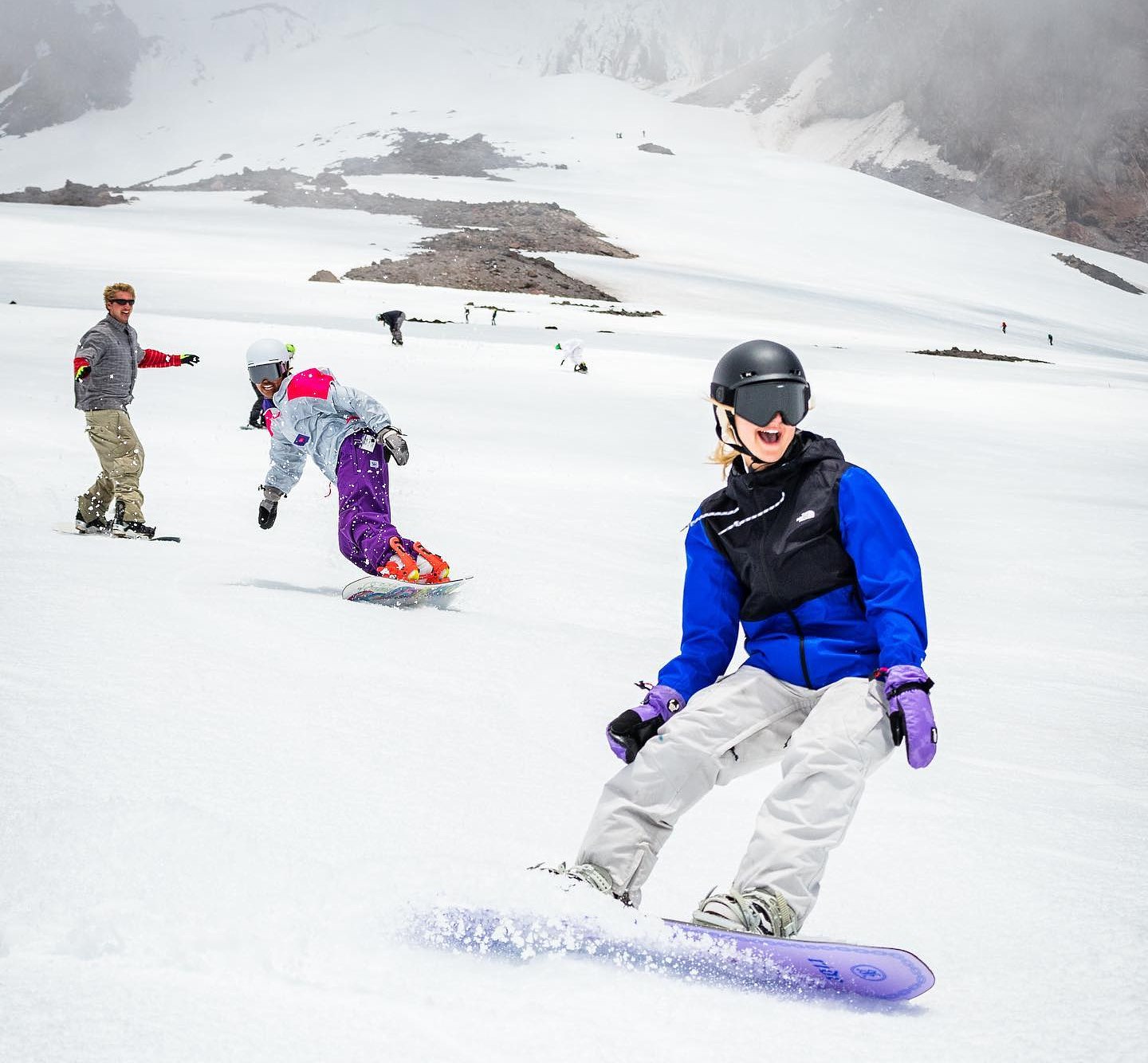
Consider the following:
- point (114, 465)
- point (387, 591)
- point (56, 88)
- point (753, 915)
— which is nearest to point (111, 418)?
point (114, 465)

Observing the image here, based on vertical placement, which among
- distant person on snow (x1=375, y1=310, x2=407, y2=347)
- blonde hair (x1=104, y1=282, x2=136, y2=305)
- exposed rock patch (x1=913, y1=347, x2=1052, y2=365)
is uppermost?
exposed rock patch (x1=913, y1=347, x2=1052, y2=365)

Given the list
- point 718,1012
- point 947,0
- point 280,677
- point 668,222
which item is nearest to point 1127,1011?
point 718,1012

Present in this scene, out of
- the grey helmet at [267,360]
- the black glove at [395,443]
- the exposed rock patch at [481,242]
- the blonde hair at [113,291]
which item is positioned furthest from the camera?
the exposed rock patch at [481,242]

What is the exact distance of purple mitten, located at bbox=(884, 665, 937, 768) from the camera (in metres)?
2.16

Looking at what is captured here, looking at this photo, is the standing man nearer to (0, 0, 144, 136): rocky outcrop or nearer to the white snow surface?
the white snow surface

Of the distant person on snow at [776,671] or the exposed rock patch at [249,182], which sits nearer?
the distant person on snow at [776,671]

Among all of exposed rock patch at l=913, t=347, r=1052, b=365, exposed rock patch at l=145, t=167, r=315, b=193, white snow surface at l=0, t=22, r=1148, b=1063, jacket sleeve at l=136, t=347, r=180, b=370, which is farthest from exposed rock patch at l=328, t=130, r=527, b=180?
jacket sleeve at l=136, t=347, r=180, b=370

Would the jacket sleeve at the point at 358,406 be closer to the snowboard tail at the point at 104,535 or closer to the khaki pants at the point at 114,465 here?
the snowboard tail at the point at 104,535

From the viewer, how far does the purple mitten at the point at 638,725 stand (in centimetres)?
240

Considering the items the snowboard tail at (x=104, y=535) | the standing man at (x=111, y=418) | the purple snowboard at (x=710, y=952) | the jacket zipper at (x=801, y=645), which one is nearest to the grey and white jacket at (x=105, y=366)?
the standing man at (x=111, y=418)

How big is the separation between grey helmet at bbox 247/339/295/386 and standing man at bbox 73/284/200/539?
1.50m

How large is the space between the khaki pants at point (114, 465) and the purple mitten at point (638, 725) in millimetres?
5777

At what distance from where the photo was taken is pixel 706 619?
269 centimetres

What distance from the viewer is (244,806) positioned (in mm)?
2535
